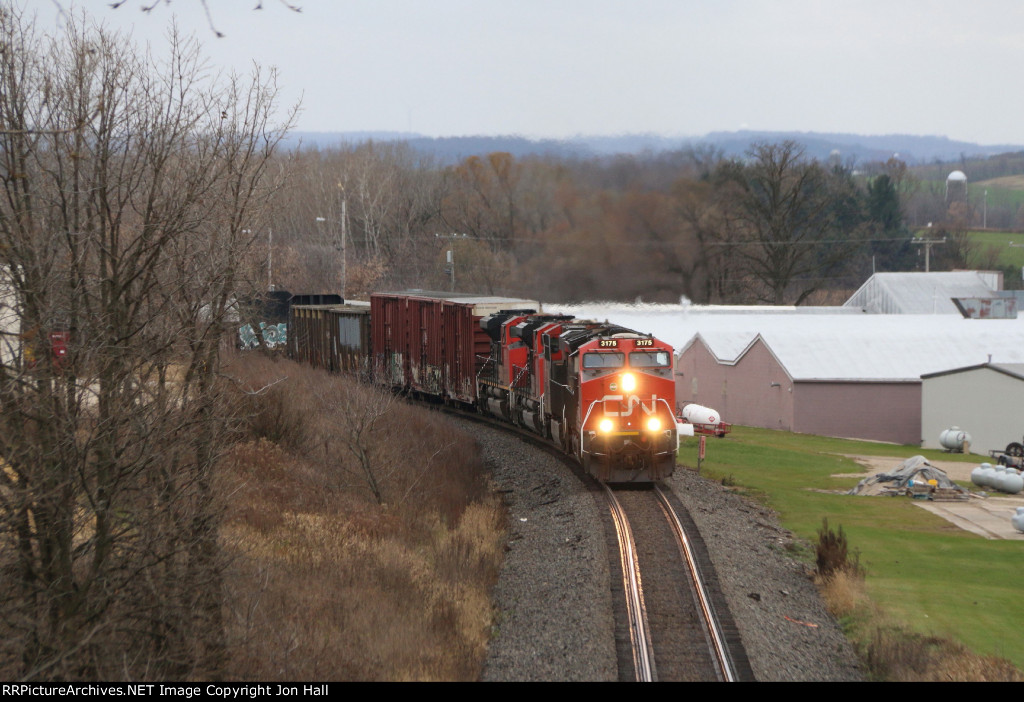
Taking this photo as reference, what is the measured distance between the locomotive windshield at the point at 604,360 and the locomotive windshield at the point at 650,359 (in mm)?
324

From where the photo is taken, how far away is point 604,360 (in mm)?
22859

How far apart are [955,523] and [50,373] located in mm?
24347

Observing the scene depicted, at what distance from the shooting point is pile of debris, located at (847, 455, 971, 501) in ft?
99.5

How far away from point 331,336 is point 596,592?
94.8 feet

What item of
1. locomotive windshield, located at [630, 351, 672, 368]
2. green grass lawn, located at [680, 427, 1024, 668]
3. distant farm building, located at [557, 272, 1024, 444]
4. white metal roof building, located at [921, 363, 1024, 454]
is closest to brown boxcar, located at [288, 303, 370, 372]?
distant farm building, located at [557, 272, 1024, 444]

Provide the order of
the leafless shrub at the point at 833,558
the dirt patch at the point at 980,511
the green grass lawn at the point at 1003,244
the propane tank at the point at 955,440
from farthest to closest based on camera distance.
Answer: the green grass lawn at the point at 1003,244 → the propane tank at the point at 955,440 → the dirt patch at the point at 980,511 → the leafless shrub at the point at 833,558

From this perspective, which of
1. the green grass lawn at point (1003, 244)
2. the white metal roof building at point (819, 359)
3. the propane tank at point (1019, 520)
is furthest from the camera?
the green grass lawn at point (1003, 244)

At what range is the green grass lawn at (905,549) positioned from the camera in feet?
57.3

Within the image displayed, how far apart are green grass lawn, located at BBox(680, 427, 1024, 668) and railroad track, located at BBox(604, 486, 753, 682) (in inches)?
148

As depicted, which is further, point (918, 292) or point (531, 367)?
point (918, 292)

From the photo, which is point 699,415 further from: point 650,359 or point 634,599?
point 634,599

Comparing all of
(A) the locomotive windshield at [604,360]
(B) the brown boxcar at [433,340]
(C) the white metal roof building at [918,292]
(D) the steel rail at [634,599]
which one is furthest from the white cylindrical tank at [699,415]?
(C) the white metal roof building at [918,292]

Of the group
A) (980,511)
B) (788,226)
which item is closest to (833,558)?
(980,511)

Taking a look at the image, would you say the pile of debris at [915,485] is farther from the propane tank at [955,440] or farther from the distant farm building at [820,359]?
the distant farm building at [820,359]
